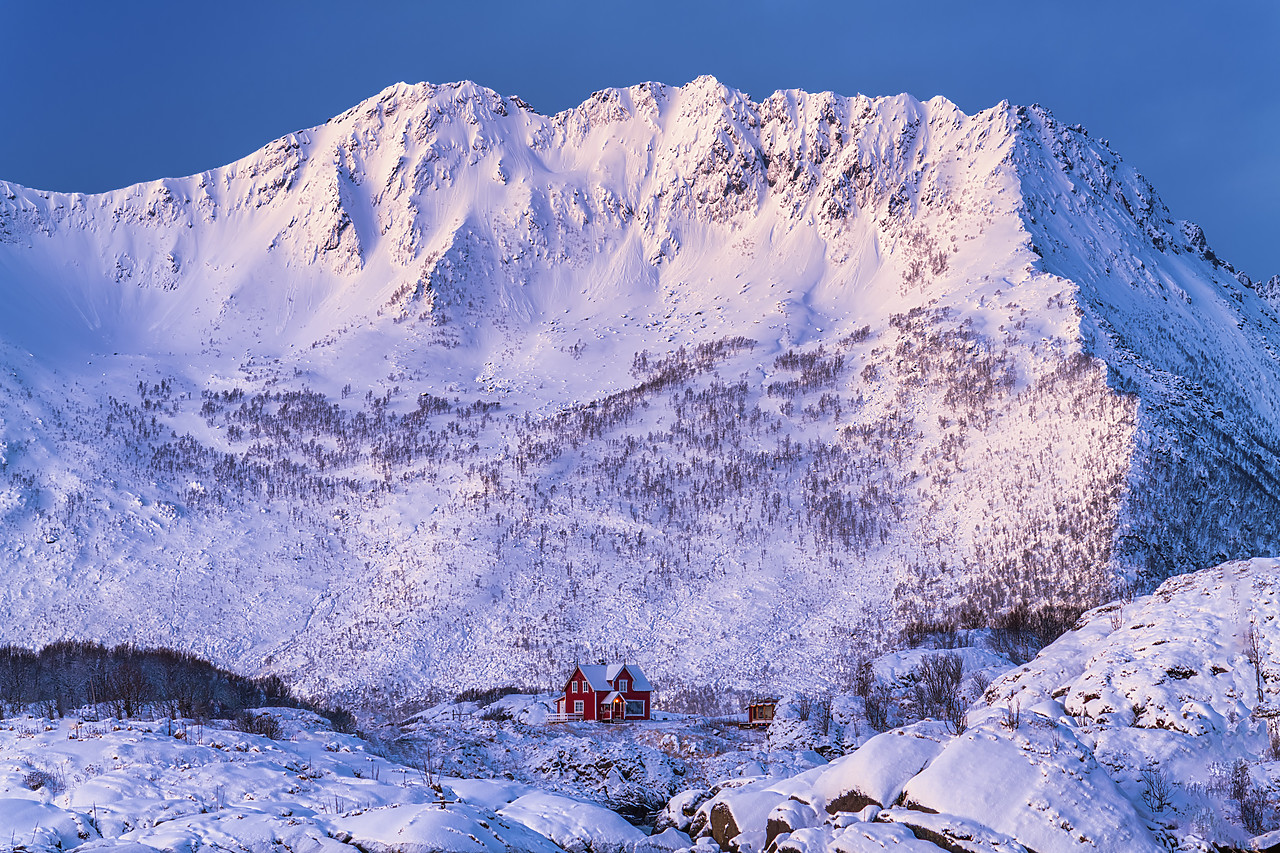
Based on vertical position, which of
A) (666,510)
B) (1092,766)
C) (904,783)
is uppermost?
(666,510)

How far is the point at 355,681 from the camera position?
12006 centimetres

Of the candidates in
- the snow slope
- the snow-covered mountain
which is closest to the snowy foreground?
the snow slope

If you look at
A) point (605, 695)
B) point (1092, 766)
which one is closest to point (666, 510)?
point (605, 695)

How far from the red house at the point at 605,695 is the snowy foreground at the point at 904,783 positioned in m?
45.7

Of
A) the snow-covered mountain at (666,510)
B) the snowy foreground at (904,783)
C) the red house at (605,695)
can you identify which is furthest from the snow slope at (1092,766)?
the snow-covered mountain at (666,510)

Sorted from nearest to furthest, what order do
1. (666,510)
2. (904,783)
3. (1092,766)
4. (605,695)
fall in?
(1092,766)
(904,783)
(605,695)
(666,510)

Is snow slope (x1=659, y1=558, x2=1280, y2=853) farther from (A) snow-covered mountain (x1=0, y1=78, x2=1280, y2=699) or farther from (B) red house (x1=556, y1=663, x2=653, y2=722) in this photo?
(A) snow-covered mountain (x1=0, y1=78, x2=1280, y2=699)

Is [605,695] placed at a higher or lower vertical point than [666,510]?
lower

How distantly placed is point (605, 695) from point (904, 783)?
221ft

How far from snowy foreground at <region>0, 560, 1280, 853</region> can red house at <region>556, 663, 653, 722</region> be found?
45698 millimetres

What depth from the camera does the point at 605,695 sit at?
8800 cm

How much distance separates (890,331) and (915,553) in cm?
7098

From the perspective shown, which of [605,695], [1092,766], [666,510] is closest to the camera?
[1092,766]

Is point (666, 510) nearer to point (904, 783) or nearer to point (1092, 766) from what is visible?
point (904, 783)
